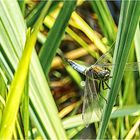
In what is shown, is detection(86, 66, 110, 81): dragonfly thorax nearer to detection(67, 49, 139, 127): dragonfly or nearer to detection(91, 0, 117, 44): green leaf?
detection(67, 49, 139, 127): dragonfly

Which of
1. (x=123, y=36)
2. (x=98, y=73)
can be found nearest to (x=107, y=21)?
(x=98, y=73)

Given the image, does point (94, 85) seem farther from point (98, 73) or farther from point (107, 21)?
point (107, 21)

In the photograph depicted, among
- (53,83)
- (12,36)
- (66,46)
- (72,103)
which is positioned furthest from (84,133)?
(12,36)

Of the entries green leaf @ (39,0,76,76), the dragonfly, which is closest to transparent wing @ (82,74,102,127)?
the dragonfly

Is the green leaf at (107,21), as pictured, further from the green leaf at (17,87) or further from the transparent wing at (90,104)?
the green leaf at (17,87)

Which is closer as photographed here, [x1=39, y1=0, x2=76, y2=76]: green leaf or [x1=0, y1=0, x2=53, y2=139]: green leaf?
[x1=0, y1=0, x2=53, y2=139]: green leaf
